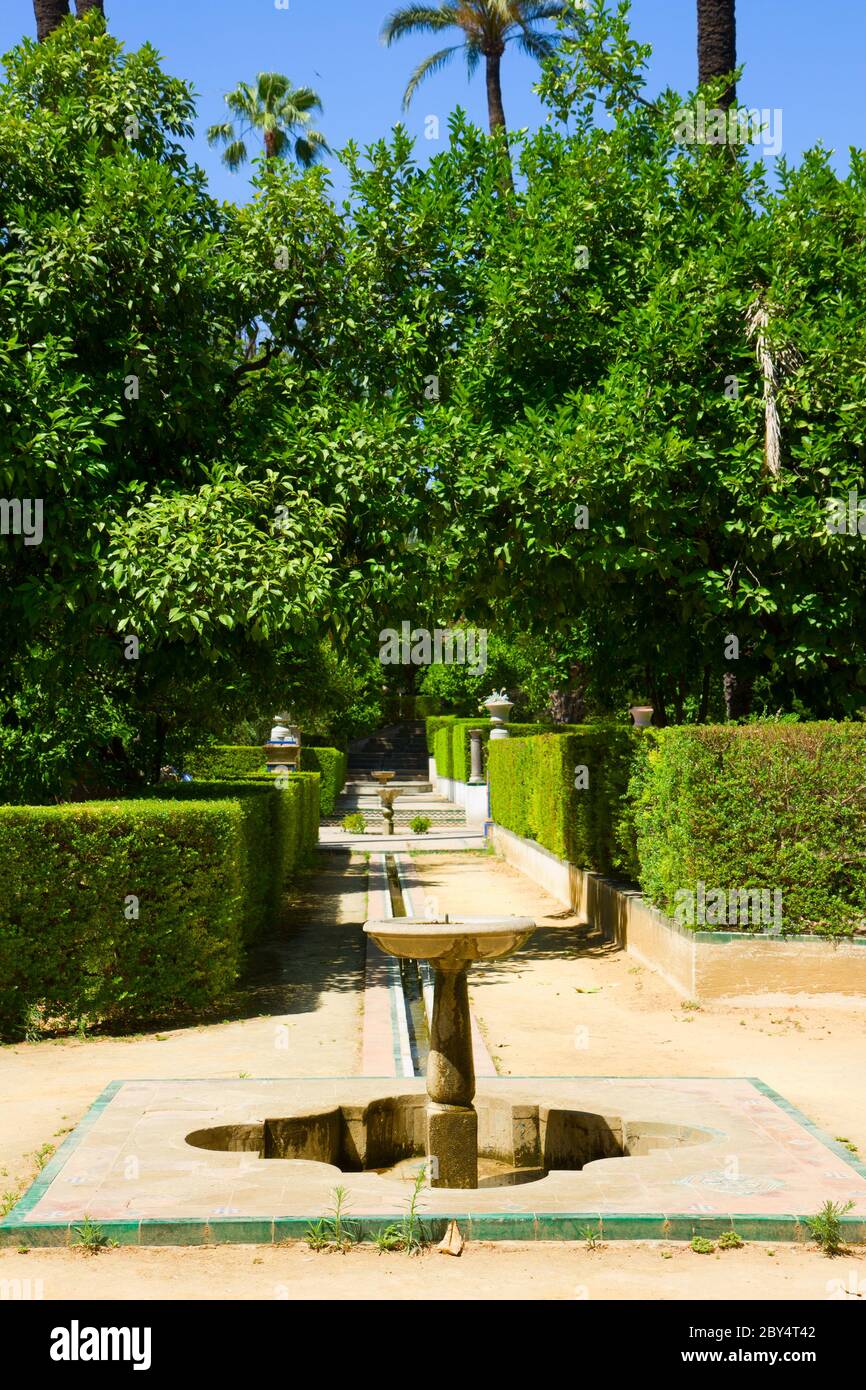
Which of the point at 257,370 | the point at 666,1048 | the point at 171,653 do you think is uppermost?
the point at 257,370

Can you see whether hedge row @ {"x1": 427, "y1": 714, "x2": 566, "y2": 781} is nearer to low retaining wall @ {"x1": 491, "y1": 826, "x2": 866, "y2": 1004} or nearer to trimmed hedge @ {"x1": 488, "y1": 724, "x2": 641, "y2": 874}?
trimmed hedge @ {"x1": 488, "y1": 724, "x2": 641, "y2": 874}

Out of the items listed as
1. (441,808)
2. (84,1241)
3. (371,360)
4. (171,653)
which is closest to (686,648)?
(371,360)

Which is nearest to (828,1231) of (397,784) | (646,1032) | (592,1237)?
(592,1237)

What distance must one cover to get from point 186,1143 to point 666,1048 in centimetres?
417

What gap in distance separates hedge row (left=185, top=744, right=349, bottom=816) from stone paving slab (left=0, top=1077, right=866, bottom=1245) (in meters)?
11.4

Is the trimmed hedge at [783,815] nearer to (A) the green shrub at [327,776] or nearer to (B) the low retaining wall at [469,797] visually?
(B) the low retaining wall at [469,797]

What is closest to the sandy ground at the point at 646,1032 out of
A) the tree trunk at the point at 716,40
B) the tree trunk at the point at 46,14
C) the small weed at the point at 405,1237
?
the small weed at the point at 405,1237

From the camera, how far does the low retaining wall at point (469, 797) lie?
117ft

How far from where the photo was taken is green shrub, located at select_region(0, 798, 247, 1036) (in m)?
9.59

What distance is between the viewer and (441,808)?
41750 mm

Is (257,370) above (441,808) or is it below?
above

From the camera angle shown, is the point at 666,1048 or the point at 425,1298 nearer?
the point at 425,1298

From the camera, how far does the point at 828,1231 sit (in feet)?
16.9
